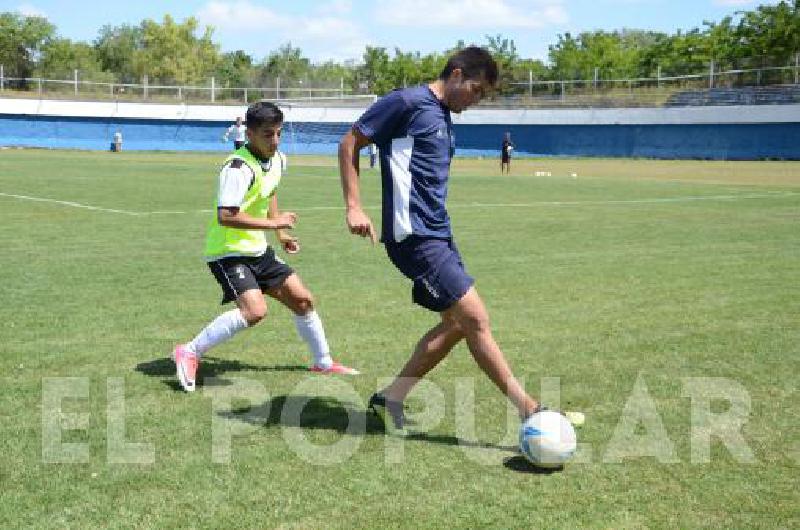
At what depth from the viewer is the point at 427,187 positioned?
5281 mm

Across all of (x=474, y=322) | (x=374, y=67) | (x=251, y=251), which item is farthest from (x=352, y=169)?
(x=374, y=67)

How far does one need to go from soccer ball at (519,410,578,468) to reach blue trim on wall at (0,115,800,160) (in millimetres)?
56861

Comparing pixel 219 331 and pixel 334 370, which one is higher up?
pixel 219 331

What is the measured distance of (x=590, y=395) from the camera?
625cm

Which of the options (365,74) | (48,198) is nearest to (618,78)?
(365,74)

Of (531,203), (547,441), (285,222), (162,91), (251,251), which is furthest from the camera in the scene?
(162,91)

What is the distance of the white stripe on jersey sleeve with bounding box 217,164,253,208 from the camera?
6.27 metres

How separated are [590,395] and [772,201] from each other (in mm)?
21634

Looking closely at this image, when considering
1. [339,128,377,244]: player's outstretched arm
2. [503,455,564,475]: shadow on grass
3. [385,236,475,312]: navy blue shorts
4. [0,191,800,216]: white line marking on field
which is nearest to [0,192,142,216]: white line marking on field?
[0,191,800,216]: white line marking on field

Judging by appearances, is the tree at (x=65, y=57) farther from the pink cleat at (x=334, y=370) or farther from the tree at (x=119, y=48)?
the pink cleat at (x=334, y=370)

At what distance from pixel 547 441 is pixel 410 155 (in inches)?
67.2

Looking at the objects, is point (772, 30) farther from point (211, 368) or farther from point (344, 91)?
point (211, 368)

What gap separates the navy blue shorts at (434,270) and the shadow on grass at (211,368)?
1.92 m

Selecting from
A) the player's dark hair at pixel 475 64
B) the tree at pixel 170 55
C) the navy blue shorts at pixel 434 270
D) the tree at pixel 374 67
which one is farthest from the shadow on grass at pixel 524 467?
the tree at pixel 170 55
